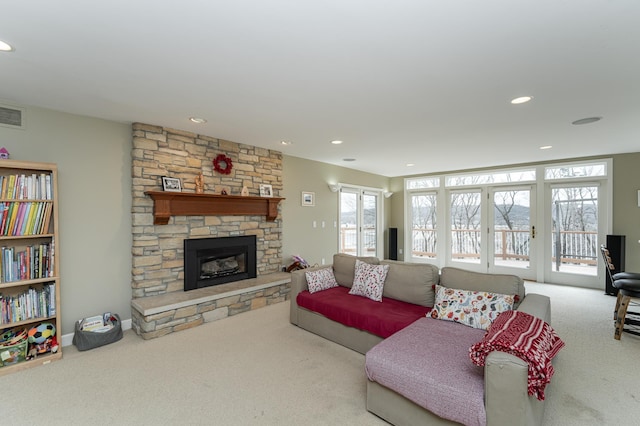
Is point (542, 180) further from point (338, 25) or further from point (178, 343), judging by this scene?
point (178, 343)

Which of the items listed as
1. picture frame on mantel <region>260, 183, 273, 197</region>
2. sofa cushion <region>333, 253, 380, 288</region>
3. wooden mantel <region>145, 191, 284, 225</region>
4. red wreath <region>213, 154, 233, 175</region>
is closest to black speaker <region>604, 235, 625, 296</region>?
sofa cushion <region>333, 253, 380, 288</region>

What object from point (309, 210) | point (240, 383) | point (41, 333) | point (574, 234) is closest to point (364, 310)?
point (240, 383)

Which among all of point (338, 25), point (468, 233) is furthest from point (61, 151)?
point (468, 233)

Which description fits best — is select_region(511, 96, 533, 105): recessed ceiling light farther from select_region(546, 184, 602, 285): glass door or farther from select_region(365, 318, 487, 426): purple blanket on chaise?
select_region(546, 184, 602, 285): glass door

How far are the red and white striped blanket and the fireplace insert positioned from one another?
3.40m

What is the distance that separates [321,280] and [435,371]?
198 centimetres

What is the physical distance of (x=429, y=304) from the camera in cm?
283

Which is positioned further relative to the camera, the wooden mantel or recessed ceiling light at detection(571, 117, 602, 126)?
the wooden mantel

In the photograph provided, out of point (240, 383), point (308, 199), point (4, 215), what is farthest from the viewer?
point (308, 199)

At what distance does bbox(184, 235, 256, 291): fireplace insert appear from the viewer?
3.82 meters

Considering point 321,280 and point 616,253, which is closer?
point 321,280

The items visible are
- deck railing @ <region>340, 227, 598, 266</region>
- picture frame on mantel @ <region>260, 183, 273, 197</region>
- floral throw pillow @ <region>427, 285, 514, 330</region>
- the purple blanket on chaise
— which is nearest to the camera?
the purple blanket on chaise

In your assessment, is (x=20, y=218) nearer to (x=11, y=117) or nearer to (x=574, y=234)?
(x=11, y=117)

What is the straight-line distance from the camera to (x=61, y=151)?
117 inches
